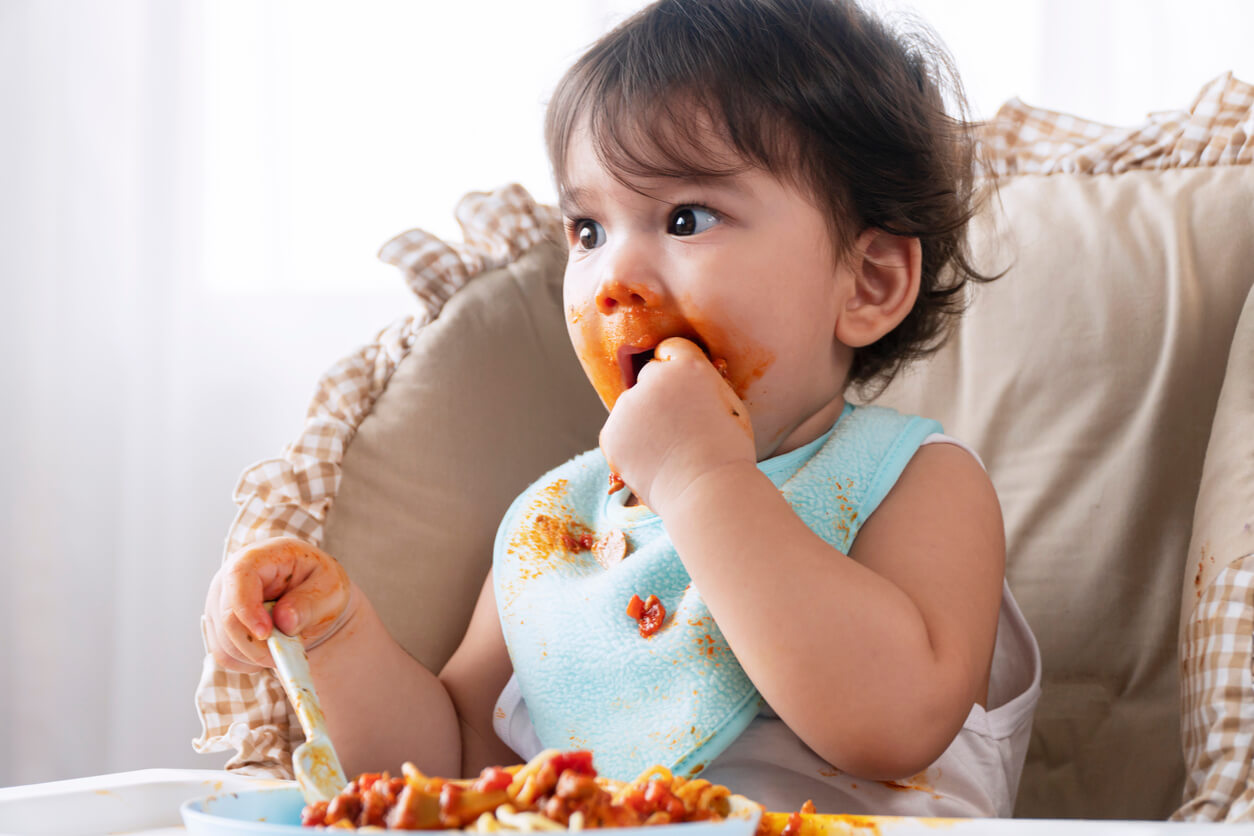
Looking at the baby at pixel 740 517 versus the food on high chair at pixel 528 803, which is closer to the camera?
the food on high chair at pixel 528 803

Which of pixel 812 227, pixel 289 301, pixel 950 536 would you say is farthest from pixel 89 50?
pixel 950 536

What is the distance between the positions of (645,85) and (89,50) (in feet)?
3.64

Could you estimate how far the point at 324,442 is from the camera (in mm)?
897

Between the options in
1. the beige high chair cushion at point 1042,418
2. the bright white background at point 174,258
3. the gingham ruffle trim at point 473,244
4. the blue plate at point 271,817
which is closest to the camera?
Result: the blue plate at point 271,817

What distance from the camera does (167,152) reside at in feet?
4.95

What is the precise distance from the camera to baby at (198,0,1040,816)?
60 cm

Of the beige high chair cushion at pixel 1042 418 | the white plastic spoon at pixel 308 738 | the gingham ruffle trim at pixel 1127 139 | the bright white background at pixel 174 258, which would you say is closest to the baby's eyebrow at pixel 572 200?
the beige high chair cushion at pixel 1042 418

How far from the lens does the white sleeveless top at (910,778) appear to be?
2.16 feet

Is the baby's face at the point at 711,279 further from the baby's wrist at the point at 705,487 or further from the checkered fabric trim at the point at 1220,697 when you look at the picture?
the checkered fabric trim at the point at 1220,697

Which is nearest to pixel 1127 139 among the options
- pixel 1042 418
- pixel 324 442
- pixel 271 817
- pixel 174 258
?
pixel 1042 418

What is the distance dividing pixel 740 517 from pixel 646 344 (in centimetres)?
16

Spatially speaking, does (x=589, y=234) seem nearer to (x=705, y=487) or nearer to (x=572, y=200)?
(x=572, y=200)

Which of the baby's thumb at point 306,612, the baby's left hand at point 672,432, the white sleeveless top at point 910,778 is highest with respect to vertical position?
the baby's left hand at point 672,432

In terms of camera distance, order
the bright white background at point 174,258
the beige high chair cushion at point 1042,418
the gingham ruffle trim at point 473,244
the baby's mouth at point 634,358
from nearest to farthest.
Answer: the baby's mouth at point 634,358 < the beige high chair cushion at point 1042,418 < the gingham ruffle trim at point 473,244 < the bright white background at point 174,258
